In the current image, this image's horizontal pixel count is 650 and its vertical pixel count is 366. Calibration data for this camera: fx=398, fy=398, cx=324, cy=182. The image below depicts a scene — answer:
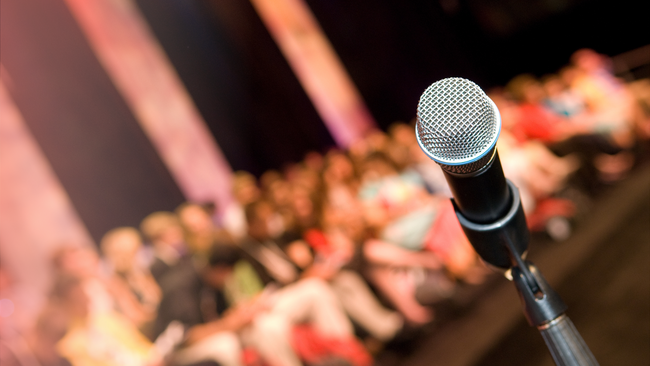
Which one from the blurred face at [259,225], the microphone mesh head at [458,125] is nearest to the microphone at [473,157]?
the microphone mesh head at [458,125]

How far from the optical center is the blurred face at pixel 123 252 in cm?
297

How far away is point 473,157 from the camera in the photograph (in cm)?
53

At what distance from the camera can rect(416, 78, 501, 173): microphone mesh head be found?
53 centimetres

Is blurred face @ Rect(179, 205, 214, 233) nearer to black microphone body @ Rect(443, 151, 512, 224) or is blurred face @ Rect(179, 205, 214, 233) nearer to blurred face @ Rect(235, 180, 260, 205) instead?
blurred face @ Rect(235, 180, 260, 205)

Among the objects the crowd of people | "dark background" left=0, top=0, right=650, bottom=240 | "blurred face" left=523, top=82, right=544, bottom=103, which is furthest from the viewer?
"blurred face" left=523, top=82, right=544, bottom=103

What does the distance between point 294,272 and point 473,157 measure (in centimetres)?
262

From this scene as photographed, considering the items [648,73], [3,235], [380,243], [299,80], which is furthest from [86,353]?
[648,73]

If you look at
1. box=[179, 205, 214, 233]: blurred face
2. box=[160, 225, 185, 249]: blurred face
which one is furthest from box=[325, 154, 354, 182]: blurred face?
box=[160, 225, 185, 249]: blurred face

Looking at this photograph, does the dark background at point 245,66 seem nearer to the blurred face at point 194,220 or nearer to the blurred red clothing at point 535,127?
the blurred face at point 194,220

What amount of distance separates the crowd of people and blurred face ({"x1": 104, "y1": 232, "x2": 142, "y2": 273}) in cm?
1

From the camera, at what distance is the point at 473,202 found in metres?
0.59

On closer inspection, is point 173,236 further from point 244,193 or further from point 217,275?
point 244,193

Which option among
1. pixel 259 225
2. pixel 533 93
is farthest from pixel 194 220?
pixel 533 93

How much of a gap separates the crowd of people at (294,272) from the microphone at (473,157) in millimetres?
1742
